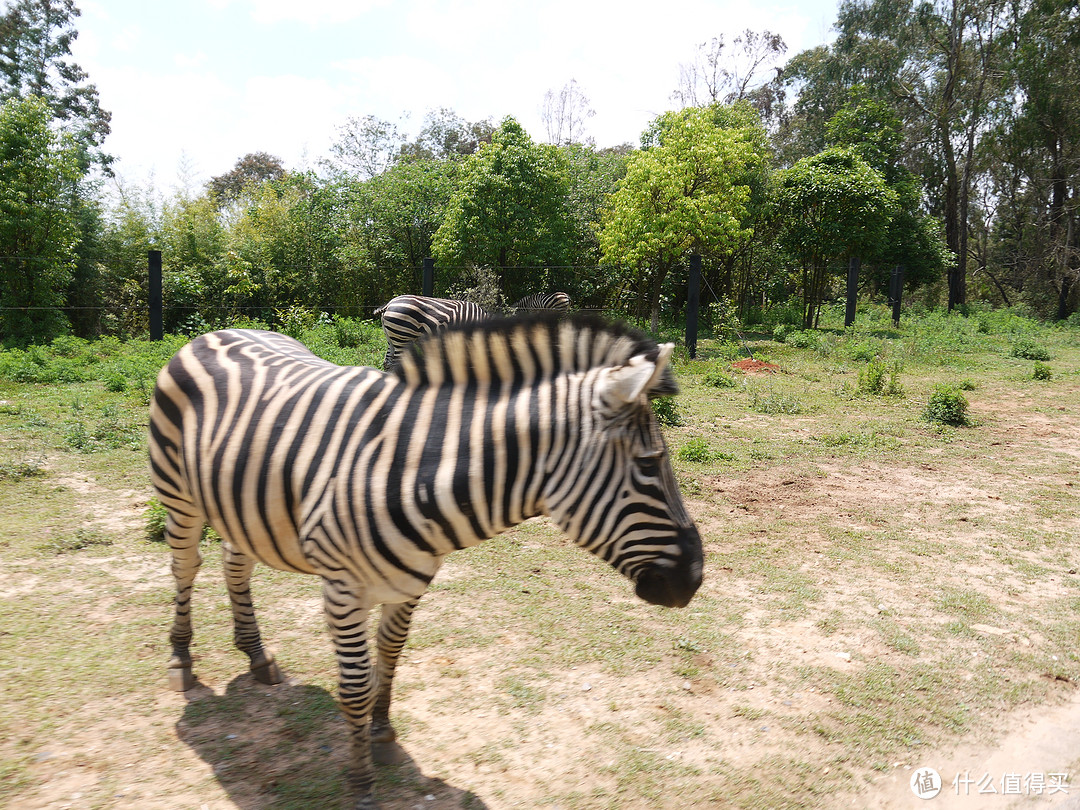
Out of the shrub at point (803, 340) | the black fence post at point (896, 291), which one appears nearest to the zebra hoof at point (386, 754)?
the shrub at point (803, 340)

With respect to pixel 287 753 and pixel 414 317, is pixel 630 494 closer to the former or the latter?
pixel 287 753

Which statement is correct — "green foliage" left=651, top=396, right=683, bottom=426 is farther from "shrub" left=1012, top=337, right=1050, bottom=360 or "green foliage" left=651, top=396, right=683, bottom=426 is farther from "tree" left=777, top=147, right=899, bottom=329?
"tree" left=777, top=147, right=899, bottom=329

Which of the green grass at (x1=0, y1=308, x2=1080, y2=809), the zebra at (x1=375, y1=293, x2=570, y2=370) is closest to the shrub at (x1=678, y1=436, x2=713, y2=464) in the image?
the green grass at (x1=0, y1=308, x2=1080, y2=809)

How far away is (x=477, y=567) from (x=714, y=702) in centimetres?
208

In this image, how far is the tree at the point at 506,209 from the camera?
56.0 feet

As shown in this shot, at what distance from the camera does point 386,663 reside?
297cm

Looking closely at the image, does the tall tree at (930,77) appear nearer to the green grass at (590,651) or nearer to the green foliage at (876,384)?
the green foliage at (876,384)

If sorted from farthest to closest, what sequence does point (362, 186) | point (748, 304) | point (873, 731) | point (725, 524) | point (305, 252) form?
1. point (748, 304)
2. point (362, 186)
3. point (305, 252)
4. point (725, 524)
5. point (873, 731)

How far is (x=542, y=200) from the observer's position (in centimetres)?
1783

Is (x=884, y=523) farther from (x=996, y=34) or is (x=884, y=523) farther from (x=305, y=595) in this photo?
(x=996, y=34)

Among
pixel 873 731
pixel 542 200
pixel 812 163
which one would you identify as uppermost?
pixel 812 163

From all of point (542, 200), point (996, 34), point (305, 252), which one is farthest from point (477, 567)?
point (996, 34)

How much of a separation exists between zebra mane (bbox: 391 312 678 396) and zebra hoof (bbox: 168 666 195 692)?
7.27 ft

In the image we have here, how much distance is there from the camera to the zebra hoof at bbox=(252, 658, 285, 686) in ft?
11.2
